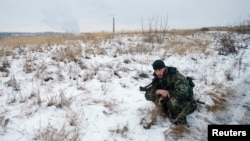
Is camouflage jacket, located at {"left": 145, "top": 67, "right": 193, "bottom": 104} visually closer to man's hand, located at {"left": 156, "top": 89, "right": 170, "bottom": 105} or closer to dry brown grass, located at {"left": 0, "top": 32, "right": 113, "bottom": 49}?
man's hand, located at {"left": 156, "top": 89, "right": 170, "bottom": 105}

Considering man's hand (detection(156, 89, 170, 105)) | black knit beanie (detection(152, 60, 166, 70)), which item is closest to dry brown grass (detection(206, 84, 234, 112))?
man's hand (detection(156, 89, 170, 105))

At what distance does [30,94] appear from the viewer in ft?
16.5

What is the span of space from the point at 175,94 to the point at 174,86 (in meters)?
0.13

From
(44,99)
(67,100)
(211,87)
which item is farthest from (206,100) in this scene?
(44,99)

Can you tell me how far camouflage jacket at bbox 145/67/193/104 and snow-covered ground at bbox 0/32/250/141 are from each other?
459 mm

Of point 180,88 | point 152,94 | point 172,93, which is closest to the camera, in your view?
point 180,88

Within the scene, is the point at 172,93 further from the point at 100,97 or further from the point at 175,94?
the point at 100,97

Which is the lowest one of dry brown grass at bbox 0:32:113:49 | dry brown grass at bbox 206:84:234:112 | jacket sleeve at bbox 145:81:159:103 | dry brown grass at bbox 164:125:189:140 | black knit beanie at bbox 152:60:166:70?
dry brown grass at bbox 164:125:189:140

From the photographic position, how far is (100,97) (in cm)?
535

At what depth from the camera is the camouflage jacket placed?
167 inches

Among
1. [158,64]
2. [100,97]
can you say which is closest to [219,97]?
[158,64]

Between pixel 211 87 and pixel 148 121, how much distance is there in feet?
8.18

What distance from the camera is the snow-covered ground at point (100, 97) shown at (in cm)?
409

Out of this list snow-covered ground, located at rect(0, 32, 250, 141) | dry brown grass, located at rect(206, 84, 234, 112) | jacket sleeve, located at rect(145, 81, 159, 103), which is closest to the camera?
snow-covered ground, located at rect(0, 32, 250, 141)
